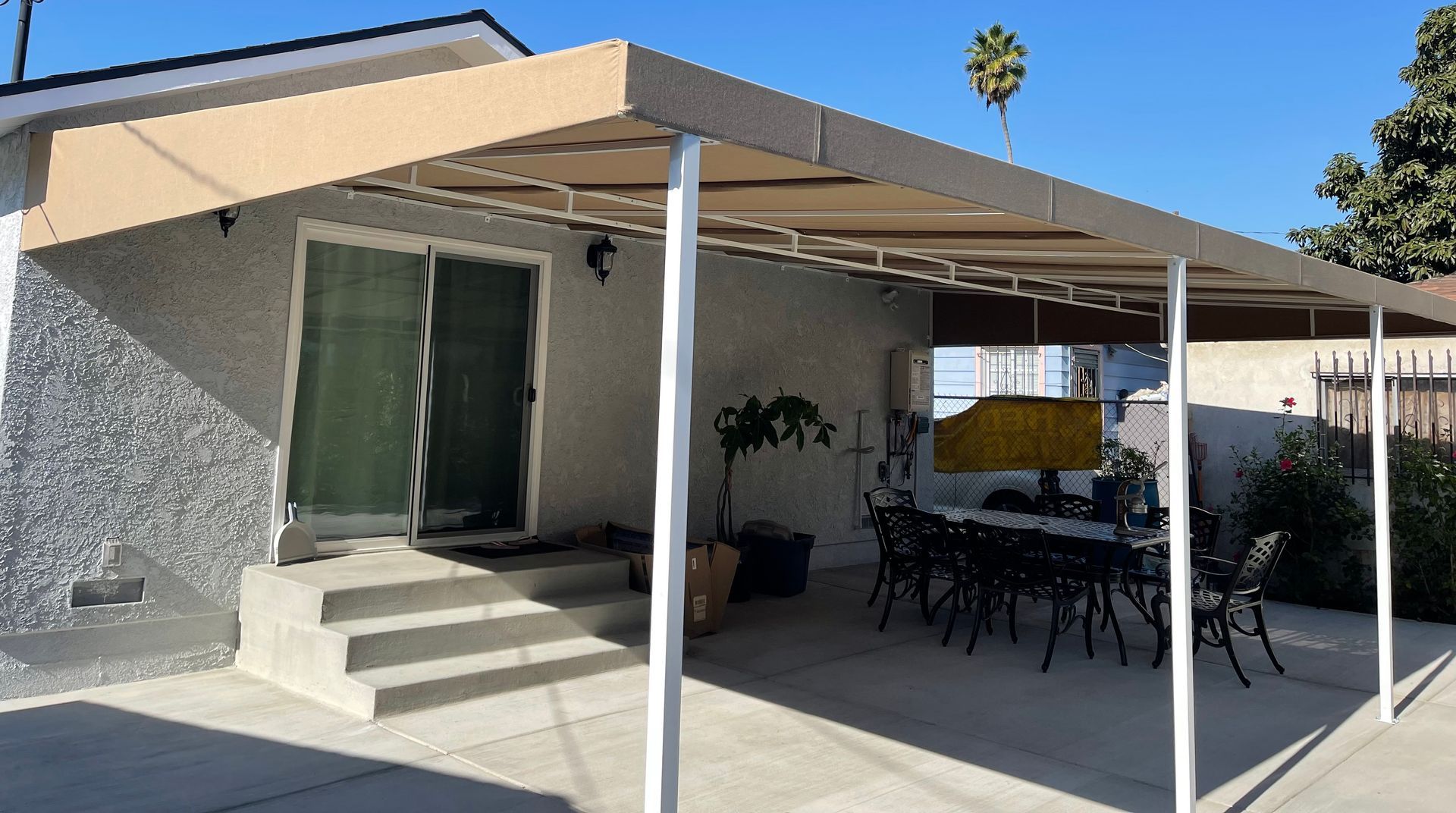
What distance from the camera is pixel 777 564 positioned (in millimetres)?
8086

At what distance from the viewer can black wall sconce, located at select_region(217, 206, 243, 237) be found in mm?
5332

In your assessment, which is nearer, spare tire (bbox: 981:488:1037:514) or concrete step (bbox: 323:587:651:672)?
concrete step (bbox: 323:587:651:672)

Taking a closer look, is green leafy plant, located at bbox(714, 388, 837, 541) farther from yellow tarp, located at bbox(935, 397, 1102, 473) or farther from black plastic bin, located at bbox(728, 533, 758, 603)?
yellow tarp, located at bbox(935, 397, 1102, 473)

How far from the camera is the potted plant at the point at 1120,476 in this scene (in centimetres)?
1122

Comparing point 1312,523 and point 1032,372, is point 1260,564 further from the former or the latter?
point 1032,372

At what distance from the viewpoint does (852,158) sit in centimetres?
281

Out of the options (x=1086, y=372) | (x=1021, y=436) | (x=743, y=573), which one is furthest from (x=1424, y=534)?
(x=1086, y=372)

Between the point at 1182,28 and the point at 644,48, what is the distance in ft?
89.6

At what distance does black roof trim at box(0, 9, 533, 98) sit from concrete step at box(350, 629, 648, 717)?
3263mm

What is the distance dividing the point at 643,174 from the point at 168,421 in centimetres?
322

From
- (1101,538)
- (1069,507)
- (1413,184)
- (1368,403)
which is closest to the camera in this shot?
(1101,538)

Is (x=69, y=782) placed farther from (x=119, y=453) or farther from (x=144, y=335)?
(x=144, y=335)

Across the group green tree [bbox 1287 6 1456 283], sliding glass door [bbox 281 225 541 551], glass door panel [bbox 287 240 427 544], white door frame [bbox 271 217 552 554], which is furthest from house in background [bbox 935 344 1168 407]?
glass door panel [bbox 287 240 427 544]

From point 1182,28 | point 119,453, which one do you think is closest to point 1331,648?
point 119,453
